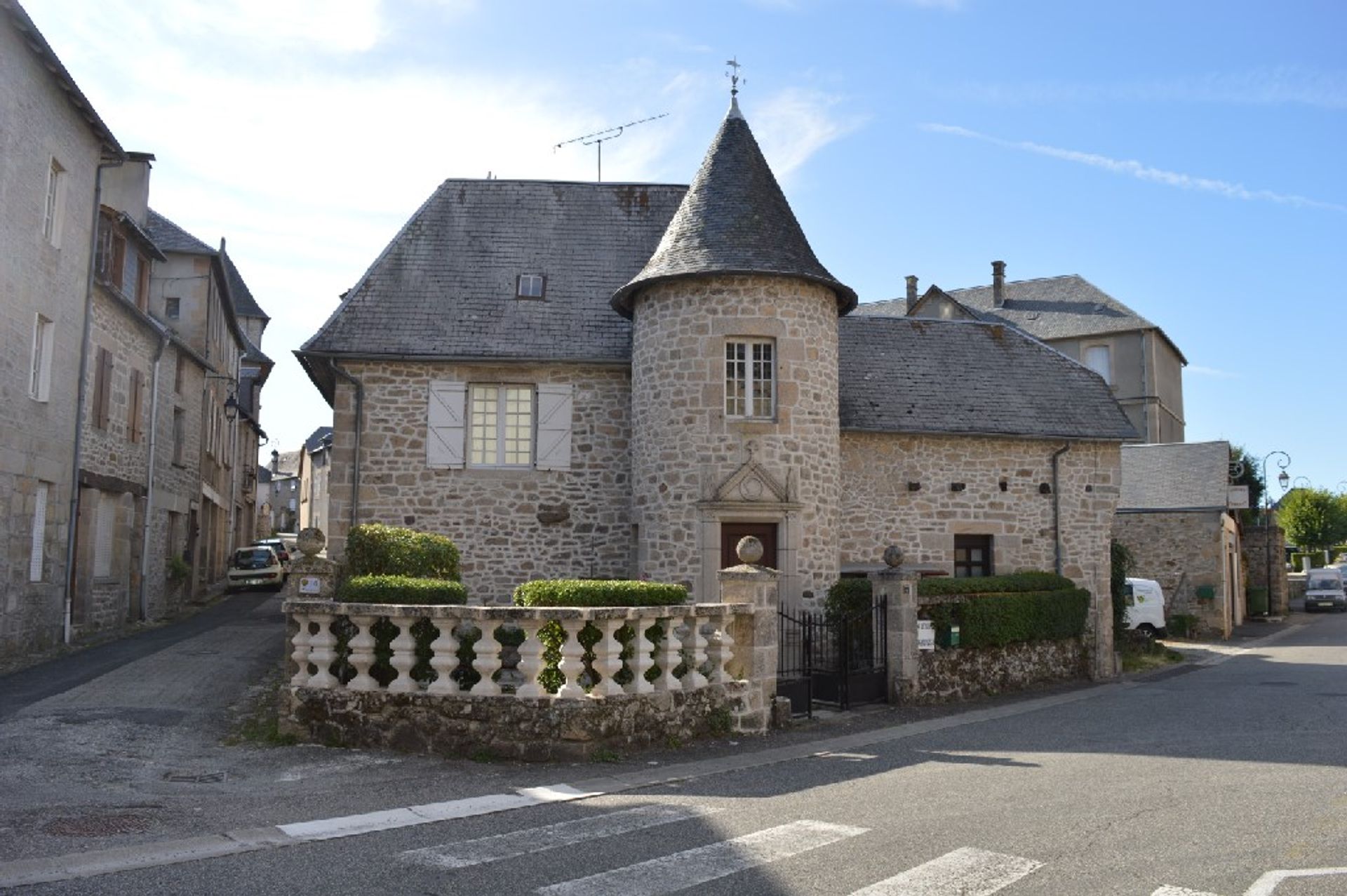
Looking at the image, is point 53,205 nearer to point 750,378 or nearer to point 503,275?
point 503,275

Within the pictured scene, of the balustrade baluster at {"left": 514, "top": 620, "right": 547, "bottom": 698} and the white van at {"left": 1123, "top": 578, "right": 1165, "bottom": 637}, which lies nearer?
the balustrade baluster at {"left": 514, "top": 620, "right": 547, "bottom": 698}

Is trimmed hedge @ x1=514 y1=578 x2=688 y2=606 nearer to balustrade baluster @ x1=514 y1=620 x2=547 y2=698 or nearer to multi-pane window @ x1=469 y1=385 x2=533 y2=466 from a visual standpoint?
balustrade baluster @ x1=514 y1=620 x2=547 y2=698

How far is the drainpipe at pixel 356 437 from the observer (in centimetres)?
1648

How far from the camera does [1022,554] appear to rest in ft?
60.3

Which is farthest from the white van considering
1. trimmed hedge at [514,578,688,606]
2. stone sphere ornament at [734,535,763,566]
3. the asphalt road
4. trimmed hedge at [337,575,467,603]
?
trimmed hedge at [337,575,467,603]

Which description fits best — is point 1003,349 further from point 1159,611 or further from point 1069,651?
point 1159,611

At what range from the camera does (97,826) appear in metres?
6.17

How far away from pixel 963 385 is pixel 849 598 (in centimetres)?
628

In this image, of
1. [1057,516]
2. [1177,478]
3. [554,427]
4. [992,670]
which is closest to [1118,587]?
[1057,516]

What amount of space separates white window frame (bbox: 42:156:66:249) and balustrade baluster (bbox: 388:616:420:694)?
32.0 feet

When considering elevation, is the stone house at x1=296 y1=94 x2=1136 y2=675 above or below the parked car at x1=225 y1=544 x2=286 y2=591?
above

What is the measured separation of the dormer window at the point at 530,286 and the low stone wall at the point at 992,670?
8.77 m

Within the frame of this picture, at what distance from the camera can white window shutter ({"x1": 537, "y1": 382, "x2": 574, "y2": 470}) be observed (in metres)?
16.9

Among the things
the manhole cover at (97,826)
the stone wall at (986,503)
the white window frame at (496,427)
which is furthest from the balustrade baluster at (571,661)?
the stone wall at (986,503)
